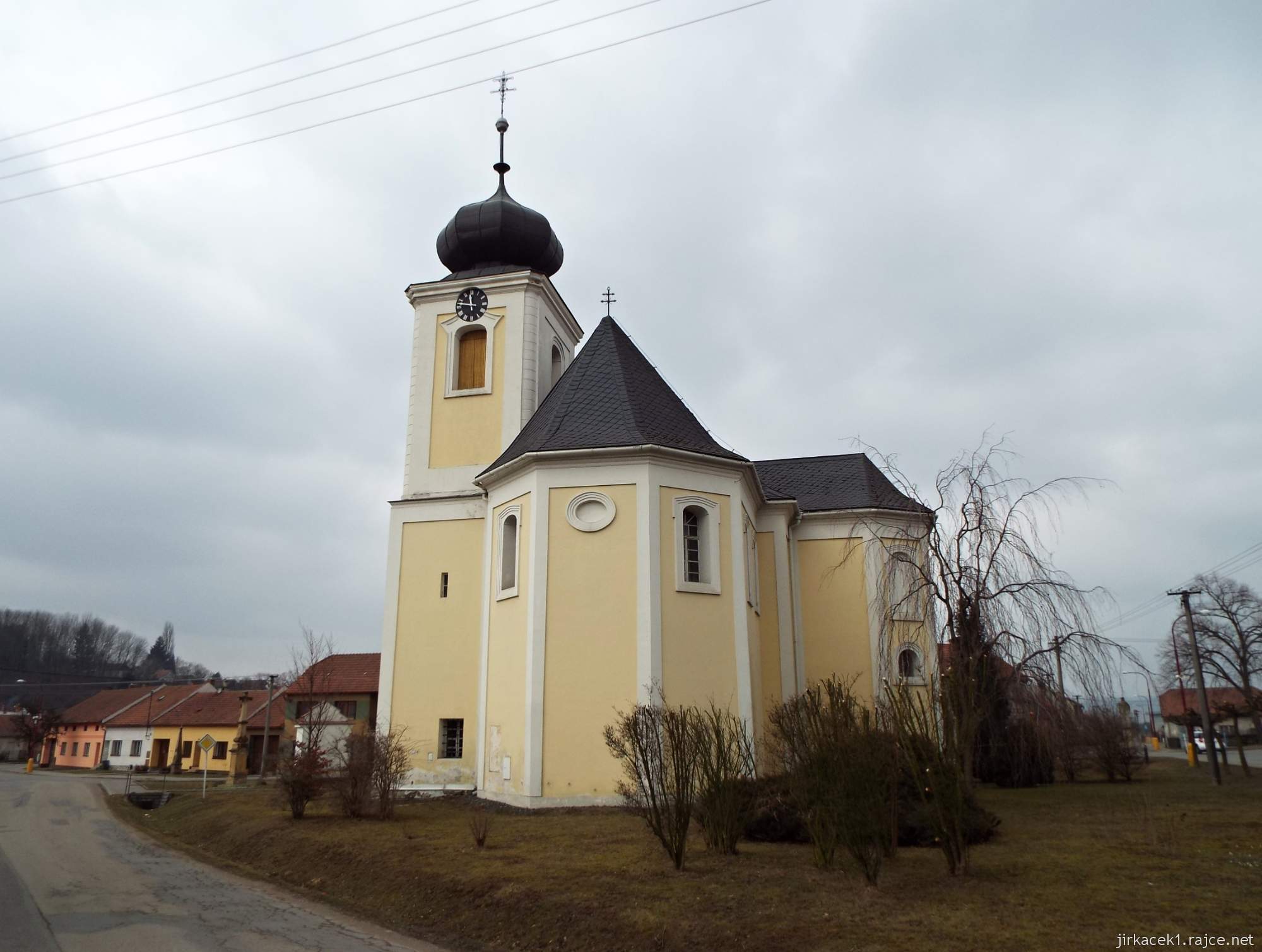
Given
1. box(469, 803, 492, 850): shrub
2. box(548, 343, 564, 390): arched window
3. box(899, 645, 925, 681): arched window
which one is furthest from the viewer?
box(548, 343, 564, 390): arched window

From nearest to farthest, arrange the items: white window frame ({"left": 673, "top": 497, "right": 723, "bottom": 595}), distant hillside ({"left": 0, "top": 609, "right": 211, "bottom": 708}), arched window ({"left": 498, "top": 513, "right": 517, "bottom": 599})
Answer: white window frame ({"left": 673, "top": 497, "right": 723, "bottom": 595}) → arched window ({"left": 498, "top": 513, "right": 517, "bottom": 599}) → distant hillside ({"left": 0, "top": 609, "right": 211, "bottom": 708})

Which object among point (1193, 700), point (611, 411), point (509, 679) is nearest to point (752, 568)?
point (611, 411)

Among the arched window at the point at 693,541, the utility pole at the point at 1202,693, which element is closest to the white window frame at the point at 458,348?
the arched window at the point at 693,541

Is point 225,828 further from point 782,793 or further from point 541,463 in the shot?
point 782,793

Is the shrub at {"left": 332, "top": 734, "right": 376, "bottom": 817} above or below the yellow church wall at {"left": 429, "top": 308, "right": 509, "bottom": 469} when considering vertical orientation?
below

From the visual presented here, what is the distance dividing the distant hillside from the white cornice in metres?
62.5

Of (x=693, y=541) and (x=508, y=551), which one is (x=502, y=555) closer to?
(x=508, y=551)

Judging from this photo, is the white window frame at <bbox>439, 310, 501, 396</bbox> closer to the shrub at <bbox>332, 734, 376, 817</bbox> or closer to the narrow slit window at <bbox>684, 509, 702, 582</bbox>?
the narrow slit window at <bbox>684, 509, 702, 582</bbox>

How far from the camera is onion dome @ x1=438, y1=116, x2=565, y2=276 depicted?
1022 inches

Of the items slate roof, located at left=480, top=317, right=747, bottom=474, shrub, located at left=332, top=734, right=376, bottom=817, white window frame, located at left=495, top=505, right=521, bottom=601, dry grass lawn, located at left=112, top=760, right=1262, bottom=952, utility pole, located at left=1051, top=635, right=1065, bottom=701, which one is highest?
slate roof, located at left=480, top=317, right=747, bottom=474

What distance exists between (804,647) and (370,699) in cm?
2486

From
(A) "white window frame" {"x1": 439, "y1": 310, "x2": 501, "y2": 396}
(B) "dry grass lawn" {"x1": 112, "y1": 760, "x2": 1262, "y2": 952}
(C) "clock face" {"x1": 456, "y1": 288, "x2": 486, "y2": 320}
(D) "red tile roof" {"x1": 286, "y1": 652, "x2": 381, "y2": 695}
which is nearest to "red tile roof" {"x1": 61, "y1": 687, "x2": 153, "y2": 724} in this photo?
(D) "red tile roof" {"x1": 286, "y1": 652, "x2": 381, "y2": 695}

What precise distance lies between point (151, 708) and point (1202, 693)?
59302 mm

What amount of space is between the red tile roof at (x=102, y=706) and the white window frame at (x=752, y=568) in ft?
181
